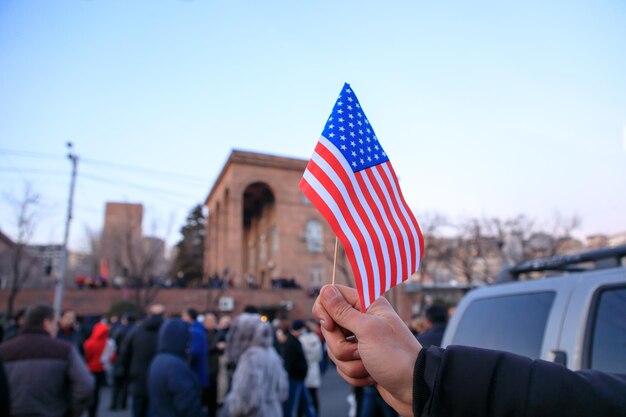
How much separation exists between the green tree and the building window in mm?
14645

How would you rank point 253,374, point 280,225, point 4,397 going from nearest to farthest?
1. point 4,397
2. point 253,374
3. point 280,225

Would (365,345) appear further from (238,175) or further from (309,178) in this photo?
(238,175)

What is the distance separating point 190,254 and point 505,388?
5154 cm

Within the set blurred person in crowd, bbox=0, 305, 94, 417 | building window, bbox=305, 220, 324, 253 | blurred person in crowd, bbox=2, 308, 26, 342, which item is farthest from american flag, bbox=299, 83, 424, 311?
building window, bbox=305, 220, 324, 253

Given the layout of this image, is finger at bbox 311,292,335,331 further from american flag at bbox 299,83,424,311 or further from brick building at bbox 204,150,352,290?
brick building at bbox 204,150,352,290

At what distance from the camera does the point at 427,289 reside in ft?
140

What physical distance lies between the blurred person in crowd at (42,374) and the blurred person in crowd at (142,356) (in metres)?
3.39

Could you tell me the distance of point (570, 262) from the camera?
429 centimetres

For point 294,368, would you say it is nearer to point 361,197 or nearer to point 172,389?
point 172,389

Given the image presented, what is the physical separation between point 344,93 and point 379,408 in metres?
6.30


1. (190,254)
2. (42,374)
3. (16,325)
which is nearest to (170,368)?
(42,374)

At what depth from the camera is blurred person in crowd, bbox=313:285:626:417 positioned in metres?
1.32

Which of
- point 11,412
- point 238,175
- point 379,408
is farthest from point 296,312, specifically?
point 11,412

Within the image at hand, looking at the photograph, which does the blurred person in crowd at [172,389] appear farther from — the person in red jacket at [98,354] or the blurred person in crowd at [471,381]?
the person in red jacket at [98,354]
